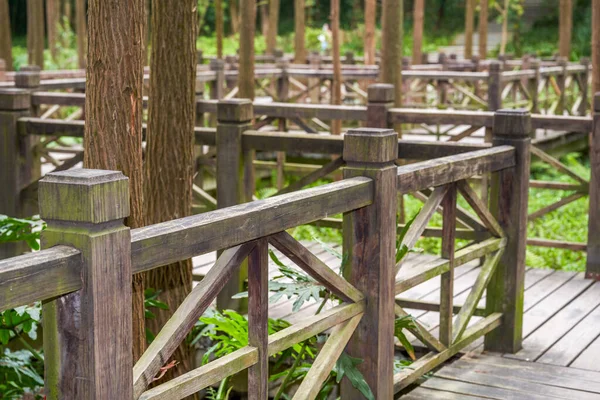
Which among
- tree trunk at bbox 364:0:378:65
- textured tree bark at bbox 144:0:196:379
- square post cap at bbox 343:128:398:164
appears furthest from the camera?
tree trunk at bbox 364:0:378:65

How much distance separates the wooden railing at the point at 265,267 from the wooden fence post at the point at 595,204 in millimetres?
1990

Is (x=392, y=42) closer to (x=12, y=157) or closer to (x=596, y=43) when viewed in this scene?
(x=596, y=43)

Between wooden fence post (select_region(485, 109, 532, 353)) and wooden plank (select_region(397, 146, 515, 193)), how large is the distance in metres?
0.10

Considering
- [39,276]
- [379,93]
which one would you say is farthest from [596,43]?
[39,276]

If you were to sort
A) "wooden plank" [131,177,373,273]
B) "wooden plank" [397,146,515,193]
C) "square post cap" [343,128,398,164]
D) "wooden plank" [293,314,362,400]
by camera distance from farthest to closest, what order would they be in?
"wooden plank" [397,146,515,193] < "square post cap" [343,128,398,164] < "wooden plank" [293,314,362,400] < "wooden plank" [131,177,373,273]

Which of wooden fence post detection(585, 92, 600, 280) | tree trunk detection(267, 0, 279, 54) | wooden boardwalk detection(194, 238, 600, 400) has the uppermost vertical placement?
tree trunk detection(267, 0, 279, 54)

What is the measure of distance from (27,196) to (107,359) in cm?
478

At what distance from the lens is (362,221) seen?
11.8ft

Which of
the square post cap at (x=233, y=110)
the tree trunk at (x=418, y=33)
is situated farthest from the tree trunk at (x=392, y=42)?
the tree trunk at (x=418, y=33)

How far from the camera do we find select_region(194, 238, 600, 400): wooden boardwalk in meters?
4.30

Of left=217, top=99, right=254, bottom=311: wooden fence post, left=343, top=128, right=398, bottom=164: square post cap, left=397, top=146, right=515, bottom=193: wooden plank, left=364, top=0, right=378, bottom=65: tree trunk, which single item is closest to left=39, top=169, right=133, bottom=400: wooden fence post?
left=343, top=128, right=398, bottom=164: square post cap

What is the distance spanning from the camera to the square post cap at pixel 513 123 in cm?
484

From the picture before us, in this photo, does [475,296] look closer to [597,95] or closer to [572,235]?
[597,95]

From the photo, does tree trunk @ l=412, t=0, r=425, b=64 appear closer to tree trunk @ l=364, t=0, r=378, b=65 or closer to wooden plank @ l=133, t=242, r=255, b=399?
tree trunk @ l=364, t=0, r=378, b=65
